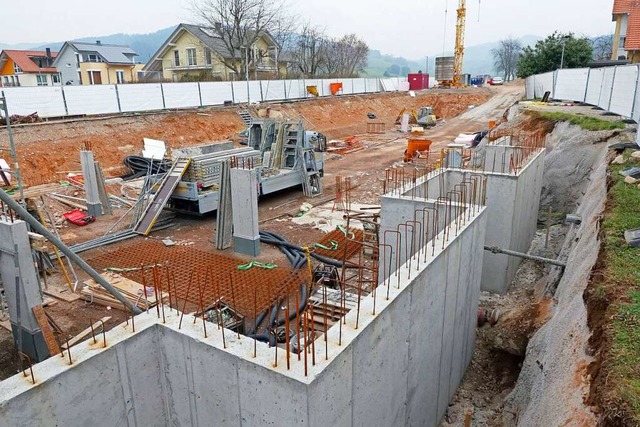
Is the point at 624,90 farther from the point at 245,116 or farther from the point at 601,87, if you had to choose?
the point at 245,116

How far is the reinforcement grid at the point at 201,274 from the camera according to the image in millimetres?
9070

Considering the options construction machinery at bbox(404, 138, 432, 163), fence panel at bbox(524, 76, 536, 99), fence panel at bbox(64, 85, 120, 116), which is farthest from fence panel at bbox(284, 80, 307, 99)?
fence panel at bbox(524, 76, 536, 99)

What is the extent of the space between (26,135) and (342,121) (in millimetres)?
23176

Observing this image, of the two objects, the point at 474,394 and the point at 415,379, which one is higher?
the point at 415,379

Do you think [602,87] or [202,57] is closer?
[602,87]

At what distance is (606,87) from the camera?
61.4ft

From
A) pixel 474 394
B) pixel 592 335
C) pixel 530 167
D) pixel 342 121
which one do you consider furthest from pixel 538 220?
pixel 342 121

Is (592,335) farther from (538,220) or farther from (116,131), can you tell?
(116,131)

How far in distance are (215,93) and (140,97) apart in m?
5.93

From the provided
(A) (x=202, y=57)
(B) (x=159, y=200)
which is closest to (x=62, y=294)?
(B) (x=159, y=200)

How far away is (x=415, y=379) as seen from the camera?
5.61 metres

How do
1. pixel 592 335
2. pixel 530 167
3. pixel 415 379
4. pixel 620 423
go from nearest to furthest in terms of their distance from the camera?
pixel 620 423 → pixel 592 335 → pixel 415 379 → pixel 530 167

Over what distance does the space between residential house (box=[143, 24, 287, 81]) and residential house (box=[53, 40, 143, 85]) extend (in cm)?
721

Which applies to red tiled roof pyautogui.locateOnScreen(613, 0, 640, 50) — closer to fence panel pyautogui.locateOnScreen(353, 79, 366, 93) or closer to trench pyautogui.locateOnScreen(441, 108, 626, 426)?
trench pyautogui.locateOnScreen(441, 108, 626, 426)
